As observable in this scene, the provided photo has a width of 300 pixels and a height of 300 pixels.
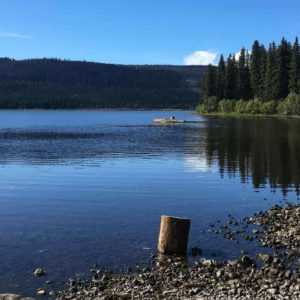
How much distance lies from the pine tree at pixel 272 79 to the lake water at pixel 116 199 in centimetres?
9701

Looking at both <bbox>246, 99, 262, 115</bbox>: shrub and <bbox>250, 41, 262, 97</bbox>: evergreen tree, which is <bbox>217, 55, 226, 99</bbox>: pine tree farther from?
<bbox>246, 99, 262, 115</bbox>: shrub

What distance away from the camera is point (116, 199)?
28969 mm

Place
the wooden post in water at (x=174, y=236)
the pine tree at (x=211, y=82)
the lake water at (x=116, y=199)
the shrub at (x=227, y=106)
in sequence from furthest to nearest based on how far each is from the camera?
the pine tree at (x=211, y=82) → the shrub at (x=227, y=106) → the lake water at (x=116, y=199) → the wooden post in water at (x=174, y=236)

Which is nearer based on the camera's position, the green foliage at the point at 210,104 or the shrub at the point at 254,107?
the shrub at the point at 254,107

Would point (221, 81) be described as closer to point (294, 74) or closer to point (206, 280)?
point (294, 74)

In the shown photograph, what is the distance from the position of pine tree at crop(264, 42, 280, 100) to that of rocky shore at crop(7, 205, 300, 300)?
13671 cm

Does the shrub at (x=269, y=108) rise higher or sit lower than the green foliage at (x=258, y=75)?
lower

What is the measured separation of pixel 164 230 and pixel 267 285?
190 inches

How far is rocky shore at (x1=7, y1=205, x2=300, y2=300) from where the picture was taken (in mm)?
14156

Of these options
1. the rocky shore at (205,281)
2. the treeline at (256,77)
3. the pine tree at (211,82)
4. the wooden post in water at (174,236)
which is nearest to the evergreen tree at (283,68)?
the treeline at (256,77)

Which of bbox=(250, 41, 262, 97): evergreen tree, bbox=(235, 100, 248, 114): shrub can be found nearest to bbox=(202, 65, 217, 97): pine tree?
bbox=(250, 41, 262, 97): evergreen tree

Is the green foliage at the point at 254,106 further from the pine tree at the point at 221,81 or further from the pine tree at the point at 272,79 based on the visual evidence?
the pine tree at the point at 221,81

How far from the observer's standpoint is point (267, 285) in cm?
A: 1456

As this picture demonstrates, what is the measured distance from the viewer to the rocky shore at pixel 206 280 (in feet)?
46.4
